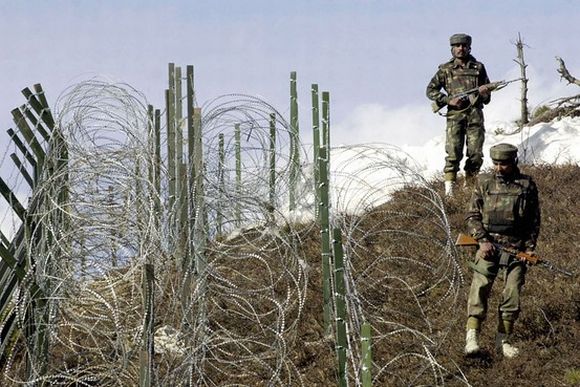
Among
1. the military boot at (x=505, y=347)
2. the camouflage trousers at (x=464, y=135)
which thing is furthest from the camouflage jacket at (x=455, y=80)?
the military boot at (x=505, y=347)

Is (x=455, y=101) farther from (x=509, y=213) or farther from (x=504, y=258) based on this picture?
(x=504, y=258)

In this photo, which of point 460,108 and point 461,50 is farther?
point 460,108

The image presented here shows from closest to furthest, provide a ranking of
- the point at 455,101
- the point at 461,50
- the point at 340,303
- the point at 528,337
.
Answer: the point at 340,303 < the point at 528,337 < the point at 461,50 < the point at 455,101

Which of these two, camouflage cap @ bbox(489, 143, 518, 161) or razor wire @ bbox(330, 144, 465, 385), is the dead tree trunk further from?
camouflage cap @ bbox(489, 143, 518, 161)

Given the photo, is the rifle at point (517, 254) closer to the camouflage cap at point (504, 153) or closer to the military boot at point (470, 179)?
the camouflage cap at point (504, 153)

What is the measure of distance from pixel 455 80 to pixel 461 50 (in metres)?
0.35

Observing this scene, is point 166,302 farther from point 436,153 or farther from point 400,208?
point 436,153

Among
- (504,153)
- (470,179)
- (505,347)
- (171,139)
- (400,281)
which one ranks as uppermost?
(171,139)

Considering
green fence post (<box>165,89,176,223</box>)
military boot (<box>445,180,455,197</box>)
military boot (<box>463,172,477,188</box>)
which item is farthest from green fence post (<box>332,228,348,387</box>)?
military boot (<box>463,172,477,188</box>)

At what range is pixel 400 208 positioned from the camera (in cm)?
1748

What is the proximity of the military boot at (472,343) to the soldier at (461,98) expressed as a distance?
4.63 meters

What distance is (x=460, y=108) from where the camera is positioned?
16.4m

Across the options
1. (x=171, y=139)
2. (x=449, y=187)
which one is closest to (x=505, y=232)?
(x=171, y=139)

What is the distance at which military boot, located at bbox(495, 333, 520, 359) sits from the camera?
12.1 m
